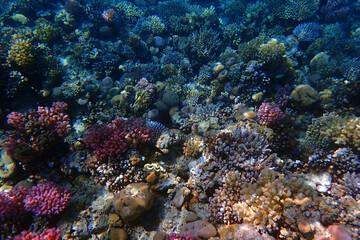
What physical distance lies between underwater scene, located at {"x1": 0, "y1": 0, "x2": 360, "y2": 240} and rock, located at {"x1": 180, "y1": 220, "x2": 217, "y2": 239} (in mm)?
18

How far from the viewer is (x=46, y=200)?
3807 mm

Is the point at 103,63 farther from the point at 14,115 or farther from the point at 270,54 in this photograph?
the point at 270,54

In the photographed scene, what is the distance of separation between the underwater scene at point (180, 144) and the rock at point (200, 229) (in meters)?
0.02

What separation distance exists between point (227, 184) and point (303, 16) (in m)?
11.3

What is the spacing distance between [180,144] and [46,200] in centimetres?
322

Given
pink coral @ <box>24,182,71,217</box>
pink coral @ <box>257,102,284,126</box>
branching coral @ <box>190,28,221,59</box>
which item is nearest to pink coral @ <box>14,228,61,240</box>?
pink coral @ <box>24,182,71,217</box>

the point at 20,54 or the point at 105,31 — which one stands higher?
the point at 105,31

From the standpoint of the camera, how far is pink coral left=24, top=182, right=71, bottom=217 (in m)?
→ 3.72

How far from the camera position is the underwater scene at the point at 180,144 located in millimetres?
3303

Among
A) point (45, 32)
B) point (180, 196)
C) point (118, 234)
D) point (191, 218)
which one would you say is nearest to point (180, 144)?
point (180, 196)

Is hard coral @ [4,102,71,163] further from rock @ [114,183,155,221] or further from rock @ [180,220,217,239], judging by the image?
rock @ [180,220,217,239]

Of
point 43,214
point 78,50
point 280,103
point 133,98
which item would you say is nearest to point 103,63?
point 78,50

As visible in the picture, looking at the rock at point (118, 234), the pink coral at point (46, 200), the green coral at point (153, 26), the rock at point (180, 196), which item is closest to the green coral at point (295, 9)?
the green coral at point (153, 26)

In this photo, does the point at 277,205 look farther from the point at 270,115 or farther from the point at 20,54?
the point at 20,54
